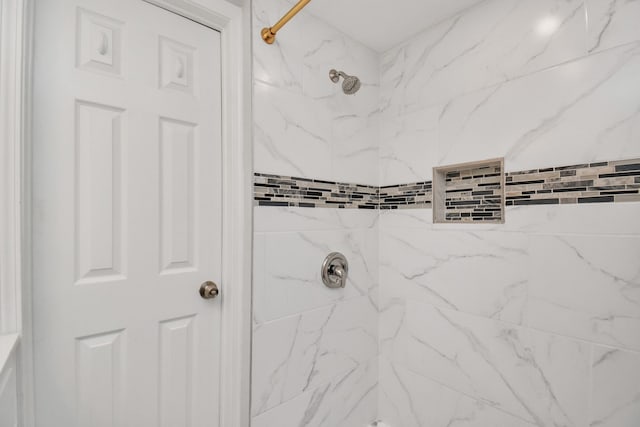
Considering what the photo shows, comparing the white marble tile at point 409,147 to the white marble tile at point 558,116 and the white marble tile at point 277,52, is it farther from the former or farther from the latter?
the white marble tile at point 277,52

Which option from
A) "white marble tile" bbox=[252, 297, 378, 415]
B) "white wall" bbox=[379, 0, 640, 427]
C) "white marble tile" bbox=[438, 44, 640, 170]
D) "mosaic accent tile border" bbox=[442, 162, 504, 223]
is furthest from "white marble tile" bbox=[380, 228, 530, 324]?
"white marble tile" bbox=[438, 44, 640, 170]

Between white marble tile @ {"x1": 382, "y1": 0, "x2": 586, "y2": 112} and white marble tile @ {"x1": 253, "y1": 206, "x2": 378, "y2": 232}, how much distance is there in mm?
619

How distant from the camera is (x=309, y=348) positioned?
4.51ft

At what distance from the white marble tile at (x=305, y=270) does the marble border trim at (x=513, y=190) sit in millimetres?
154

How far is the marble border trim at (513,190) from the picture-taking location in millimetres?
989

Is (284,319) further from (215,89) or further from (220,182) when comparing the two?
(215,89)

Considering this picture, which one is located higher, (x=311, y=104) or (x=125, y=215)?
(x=311, y=104)

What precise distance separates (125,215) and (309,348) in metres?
0.93

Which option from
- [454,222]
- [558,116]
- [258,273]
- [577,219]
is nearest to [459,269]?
[454,222]

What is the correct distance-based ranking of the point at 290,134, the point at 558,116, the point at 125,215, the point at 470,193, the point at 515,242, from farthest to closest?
the point at 470,193 → the point at 290,134 → the point at 515,242 → the point at 558,116 → the point at 125,215

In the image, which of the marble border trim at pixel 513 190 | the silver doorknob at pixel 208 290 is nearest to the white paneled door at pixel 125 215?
the silver doorknob at pixel 208 290

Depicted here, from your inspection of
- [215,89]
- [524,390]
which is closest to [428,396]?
[524,390]

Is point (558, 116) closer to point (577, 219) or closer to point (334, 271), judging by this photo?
point (577, 219)

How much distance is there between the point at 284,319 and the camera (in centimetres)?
129
